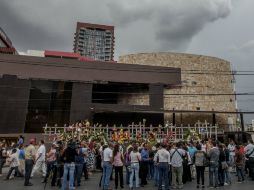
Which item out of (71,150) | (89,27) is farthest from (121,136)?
(89,27)

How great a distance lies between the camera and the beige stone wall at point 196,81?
31.5 m

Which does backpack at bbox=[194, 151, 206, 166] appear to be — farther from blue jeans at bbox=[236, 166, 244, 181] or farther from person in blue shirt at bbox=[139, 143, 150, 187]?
blue jeans at bbox=[236, 166, 244, 181]

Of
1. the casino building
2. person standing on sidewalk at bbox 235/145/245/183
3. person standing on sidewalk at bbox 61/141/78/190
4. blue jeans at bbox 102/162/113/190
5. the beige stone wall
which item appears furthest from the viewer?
the beige stone wall

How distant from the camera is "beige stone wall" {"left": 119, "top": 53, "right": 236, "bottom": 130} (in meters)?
31.5

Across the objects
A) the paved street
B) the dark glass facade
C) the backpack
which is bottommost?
the paved street

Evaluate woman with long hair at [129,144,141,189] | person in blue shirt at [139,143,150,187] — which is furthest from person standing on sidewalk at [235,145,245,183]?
woman with long hair at [129,144,141,189]

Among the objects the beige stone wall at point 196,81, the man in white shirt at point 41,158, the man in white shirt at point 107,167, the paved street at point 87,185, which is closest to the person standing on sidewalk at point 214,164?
the paved street at point 87,185

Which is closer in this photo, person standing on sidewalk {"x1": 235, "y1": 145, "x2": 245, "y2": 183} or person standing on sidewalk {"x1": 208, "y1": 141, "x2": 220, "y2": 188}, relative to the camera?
person standing on sidewalk {"x1": 208, "y1": 141, "x2": 220, "y2": 188}

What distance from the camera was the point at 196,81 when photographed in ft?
107

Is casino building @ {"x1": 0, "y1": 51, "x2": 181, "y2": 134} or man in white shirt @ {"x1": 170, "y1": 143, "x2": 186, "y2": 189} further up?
casino building @ {"x1": 0, "y1": 51, "x2": 181, "y2": 134}

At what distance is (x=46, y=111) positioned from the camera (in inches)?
1107

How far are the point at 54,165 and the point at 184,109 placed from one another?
74.6ft

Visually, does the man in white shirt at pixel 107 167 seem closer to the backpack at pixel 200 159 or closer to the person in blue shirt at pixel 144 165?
the person in blue shirt at pixel 144 165

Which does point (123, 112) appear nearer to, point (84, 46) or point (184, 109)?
point (184, 109)
